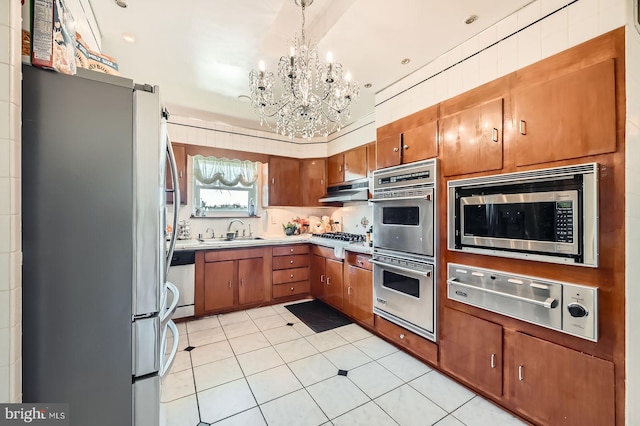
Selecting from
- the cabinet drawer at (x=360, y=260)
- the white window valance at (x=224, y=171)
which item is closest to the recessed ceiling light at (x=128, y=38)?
the white window valance at (x=224, y=171)

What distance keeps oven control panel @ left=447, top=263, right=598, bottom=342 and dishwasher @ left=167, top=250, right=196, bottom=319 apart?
2873mm

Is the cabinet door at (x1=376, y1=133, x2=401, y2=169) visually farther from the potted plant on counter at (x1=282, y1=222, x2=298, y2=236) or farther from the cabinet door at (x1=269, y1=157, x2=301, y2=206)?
the potted plant on counter at (x1=282, y1=222, x2=298, y2=236)

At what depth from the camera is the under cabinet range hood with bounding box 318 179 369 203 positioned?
3410 mm

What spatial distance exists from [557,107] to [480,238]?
89 centimetres

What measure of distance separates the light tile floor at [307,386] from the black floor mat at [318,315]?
0.18 m

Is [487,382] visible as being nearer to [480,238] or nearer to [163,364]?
[480,238]

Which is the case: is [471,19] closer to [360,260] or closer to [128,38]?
[360,260]

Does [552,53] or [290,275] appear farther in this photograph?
[290,275]

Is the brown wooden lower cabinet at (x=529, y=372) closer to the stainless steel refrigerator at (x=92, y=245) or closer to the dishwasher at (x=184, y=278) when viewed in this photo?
the stainless steel refrigerator at (x=92, y=245)

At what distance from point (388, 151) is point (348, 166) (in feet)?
4.13

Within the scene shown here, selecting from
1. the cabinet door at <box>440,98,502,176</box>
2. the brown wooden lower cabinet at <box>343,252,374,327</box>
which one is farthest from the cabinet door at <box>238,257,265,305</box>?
the cabinet door at <box>440,98,502,176</box>

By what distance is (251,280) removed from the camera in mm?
3555

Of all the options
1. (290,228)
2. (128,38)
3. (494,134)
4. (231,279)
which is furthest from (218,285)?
(494,134)

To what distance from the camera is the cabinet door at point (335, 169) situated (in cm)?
399
